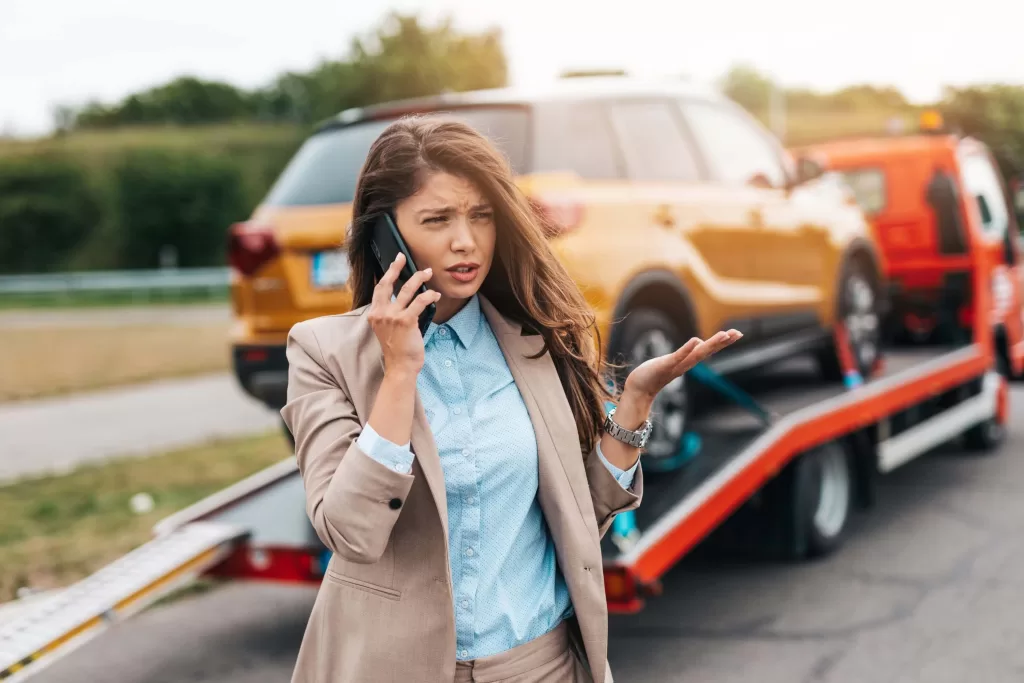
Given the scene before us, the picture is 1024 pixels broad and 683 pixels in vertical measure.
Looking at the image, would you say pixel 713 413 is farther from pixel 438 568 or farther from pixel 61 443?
pixel 61 443

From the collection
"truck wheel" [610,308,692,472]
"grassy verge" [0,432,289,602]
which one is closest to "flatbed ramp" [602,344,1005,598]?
"truck wheel" [610,308,692,472]

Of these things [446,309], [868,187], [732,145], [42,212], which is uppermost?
[446,309]

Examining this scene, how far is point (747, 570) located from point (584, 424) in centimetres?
409

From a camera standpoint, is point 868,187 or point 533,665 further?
point 868,187

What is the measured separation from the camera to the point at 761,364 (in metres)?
6.39

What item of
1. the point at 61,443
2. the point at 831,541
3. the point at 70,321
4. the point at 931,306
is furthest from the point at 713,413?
the point at 70,321

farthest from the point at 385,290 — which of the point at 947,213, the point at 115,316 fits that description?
the point at 115,316

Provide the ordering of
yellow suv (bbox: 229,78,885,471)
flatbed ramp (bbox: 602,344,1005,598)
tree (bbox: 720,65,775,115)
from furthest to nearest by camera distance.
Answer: tree (bbox: 720,65,775,115) → yellow suv (bbox: 229,78,885,471) → flatbed ramp (bbox: 602,344,1005,598)

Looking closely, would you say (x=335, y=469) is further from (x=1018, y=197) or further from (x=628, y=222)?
(x=1018, y=197)

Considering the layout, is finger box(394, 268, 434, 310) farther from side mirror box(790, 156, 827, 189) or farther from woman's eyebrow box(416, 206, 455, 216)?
side mirror box(790, 156, 827, 189)

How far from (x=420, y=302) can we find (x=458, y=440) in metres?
0.33

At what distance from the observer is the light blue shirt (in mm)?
2066

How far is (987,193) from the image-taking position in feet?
29.9

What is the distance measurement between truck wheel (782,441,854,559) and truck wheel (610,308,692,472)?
83cm
